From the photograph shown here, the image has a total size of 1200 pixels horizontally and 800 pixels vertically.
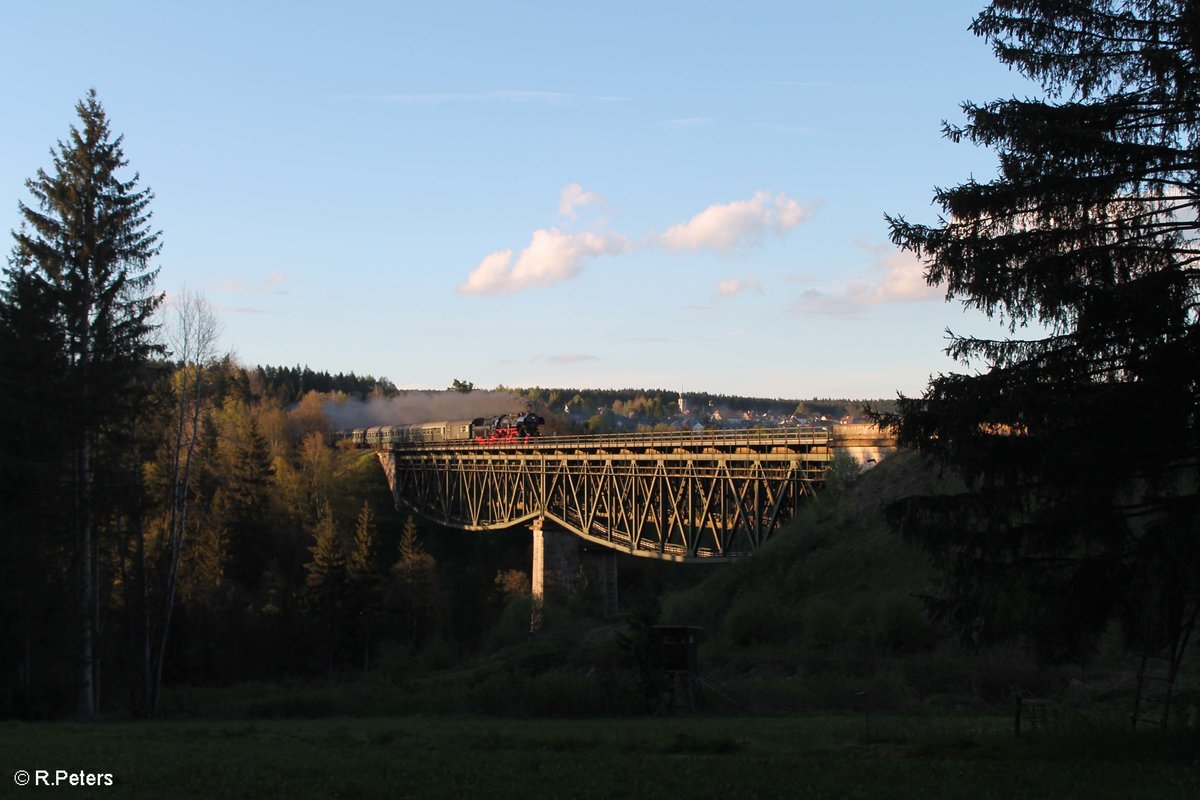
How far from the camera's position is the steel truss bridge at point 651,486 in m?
43.1

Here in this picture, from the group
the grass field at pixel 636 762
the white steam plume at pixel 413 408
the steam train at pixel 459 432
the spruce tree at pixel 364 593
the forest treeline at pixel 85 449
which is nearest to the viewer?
the grass field at pixel 636 762

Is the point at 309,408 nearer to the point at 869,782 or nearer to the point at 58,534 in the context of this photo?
the point at 58,534

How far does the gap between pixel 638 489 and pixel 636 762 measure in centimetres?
4183

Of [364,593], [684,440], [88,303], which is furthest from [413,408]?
[88,303]

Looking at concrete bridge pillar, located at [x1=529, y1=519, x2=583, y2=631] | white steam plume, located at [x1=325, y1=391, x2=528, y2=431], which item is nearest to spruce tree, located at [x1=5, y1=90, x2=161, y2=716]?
concrete bridge pillar, located at [x1=529, y1=519, x2=583, y2=631]

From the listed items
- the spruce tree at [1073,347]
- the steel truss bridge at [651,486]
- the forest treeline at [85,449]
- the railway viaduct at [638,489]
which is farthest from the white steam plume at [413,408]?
the spruce tree at [1073,347]

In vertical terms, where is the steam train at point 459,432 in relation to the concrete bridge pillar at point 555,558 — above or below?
above

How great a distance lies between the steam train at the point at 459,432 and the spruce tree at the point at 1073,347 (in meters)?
59.6

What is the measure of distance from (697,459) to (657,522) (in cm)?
583

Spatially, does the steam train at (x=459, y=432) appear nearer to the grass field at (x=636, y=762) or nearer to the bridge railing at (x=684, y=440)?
the bridge railing at (x=684, y=440)

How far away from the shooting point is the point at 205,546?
52.5 m

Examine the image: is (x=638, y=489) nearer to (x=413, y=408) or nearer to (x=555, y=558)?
(x=555, y=558)

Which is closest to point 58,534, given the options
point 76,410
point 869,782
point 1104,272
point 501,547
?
point 76,410

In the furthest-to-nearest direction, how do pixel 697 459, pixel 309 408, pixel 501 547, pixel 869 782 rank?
pixel 309 408 → pixel 501 547 → pixel 697 459 → pixel 869 782
